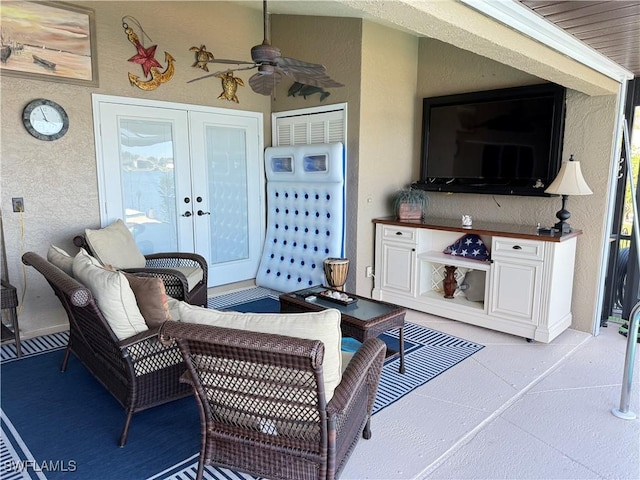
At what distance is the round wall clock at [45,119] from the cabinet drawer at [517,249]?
3.87 m

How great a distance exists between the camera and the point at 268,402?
66.7 inches

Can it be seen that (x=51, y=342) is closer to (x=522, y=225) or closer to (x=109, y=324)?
(x=109, y=324)

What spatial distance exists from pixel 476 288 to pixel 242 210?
2764 millimetres

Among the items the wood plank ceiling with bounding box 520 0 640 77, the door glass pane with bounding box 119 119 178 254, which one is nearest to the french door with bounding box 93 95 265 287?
the door glass pane with bounding box 119 119 178 254

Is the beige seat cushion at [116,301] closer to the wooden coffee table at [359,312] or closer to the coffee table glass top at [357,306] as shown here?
the wooden coffee table at [359,312]

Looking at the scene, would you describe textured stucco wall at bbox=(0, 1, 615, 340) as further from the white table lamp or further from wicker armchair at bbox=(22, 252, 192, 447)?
wicker armchair at bbox=(22, 252, 192, 447)

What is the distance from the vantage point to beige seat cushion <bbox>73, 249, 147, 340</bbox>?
213cm

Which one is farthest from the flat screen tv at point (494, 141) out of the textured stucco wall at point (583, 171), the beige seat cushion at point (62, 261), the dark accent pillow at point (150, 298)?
the beige seat cushion at point (62, 261)

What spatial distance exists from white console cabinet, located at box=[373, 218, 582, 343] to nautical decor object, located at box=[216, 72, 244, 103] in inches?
86.2

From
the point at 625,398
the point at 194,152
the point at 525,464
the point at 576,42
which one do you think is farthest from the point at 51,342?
the point at 576,42

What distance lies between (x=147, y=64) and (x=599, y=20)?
148 inches

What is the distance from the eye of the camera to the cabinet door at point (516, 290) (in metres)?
3.53

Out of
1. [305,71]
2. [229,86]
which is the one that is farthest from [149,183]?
[305,71]

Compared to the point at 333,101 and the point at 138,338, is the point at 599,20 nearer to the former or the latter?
the point at 333,101
